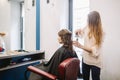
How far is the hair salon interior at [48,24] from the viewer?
253cm

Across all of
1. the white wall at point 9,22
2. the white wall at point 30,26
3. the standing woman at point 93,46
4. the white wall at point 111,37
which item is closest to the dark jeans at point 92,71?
the standing woman at point 93,46

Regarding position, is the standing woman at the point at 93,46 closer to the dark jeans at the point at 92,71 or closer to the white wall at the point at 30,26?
the dark jeans at the point at 92,71

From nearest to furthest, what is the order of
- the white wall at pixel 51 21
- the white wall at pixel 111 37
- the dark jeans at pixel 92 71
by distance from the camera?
the dark jeans at pixel 92 71, the white wall at pixel 111 37, the white wall at pixel 51 21

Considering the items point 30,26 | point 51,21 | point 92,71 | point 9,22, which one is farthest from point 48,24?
point 92,71

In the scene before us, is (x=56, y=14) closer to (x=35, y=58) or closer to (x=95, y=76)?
(x=35, y=58)

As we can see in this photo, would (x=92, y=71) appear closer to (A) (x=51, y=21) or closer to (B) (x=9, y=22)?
(A) (x=51, y=21)

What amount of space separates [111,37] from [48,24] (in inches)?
51.5

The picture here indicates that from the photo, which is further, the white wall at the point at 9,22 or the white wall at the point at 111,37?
the white wall at the point at 9,22

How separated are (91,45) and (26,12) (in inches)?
74.8

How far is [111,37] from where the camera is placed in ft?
8.39

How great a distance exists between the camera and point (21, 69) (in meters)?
2.80

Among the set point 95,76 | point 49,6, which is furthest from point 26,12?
point 95,76

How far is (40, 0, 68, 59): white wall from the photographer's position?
3.10 metres

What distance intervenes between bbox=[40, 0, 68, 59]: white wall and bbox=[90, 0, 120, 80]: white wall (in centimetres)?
79
